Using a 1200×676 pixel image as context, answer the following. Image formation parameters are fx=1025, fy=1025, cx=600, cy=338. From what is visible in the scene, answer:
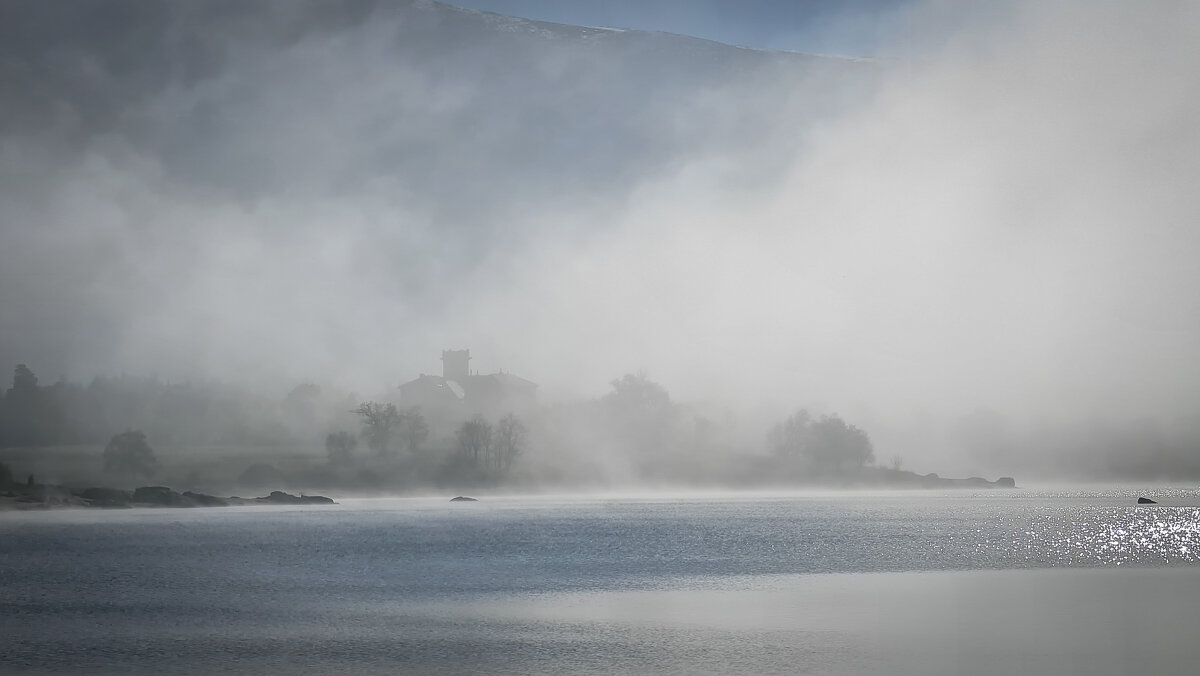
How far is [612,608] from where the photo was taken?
53.4 metres

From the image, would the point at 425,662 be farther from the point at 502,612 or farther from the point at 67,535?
the point at 67,535

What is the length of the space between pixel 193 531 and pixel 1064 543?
115660mm

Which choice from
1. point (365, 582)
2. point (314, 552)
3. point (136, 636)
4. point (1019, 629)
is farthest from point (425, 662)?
point (314, 552)

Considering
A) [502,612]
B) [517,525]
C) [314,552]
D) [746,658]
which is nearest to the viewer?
[746,658]

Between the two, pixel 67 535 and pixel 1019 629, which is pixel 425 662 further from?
pixel 67 535

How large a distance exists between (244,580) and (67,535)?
87487 mm

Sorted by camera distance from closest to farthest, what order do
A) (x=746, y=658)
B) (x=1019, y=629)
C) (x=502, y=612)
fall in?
(x=746, y=658) < (x=1019, y=629) < (x=502, y=612)

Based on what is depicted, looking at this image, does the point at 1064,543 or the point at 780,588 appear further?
the point at 1064,543

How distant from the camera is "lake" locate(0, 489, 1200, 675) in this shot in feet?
126

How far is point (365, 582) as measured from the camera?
70.6 m

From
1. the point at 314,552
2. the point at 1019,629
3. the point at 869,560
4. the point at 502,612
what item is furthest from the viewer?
the point at 314,552

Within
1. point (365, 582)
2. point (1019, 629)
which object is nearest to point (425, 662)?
point (1019, 629)

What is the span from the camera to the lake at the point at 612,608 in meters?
38.3

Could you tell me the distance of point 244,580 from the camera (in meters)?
73.9
